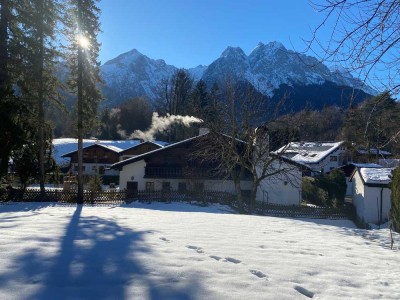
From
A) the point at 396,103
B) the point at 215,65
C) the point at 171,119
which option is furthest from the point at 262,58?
the point at 396,103

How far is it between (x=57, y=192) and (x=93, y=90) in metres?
6.77

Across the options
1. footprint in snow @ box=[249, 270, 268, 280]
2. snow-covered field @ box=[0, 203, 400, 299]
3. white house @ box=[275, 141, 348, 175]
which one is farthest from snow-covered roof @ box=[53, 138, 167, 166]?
footprint in snow @ box=[249, 270, 268, 280]

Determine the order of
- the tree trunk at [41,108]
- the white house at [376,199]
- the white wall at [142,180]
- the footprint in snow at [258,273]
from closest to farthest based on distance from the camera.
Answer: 1. the footprint in snow at [258,273]
2. the white house at [376,199]
3. the tree trunk at [41,108]
4. the white wall at [142,180]

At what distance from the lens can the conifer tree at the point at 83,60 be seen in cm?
2108

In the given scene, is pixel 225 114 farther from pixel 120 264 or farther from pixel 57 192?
pixel 120 264

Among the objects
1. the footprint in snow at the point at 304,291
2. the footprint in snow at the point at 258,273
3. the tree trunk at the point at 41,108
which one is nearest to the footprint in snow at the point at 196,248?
the footprint in snow at the point at 258,273

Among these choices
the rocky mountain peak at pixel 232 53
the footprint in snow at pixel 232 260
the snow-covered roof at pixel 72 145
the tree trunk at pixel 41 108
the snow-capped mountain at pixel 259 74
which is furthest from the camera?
the rocky mountain peak at pixel 232 53

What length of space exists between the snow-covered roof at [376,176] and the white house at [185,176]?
704 cm

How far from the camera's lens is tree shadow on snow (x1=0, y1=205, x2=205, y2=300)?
12.4 ft

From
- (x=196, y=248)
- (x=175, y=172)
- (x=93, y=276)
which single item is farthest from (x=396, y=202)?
(x=175, y=172)

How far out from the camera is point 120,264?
4.80m

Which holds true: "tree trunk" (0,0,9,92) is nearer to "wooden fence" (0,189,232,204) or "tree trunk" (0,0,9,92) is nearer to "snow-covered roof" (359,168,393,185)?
"wooden fence" (0,189,232,204)

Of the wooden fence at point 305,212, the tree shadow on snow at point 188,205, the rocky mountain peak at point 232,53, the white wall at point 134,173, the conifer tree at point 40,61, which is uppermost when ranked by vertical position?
the rocky mountain peak at point 232,53

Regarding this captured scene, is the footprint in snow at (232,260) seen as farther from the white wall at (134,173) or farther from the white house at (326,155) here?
the white house at (326,155)
